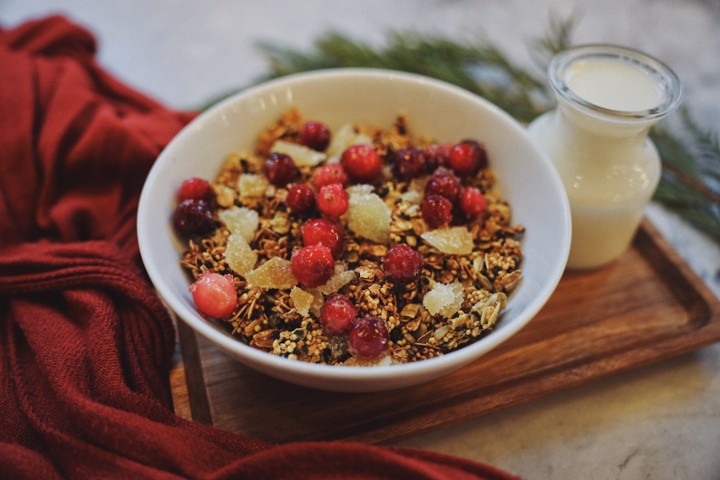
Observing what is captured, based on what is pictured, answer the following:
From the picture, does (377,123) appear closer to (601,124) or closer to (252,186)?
Answer: (252,186)

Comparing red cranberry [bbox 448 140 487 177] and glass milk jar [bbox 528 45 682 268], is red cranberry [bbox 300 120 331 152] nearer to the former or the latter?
red cranberry [bbox 448 140 487 177]

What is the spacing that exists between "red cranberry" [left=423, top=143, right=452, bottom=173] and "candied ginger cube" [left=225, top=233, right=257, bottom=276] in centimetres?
30

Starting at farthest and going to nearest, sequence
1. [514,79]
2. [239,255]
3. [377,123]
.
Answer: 1. [514,79]
2. [377,123]
3. [239,255]

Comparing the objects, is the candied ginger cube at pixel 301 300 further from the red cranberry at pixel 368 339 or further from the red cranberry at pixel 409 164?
the red cranberry at pixel 409 164

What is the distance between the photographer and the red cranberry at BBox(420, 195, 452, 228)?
0.85 metres

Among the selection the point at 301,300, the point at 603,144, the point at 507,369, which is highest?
the point at 603,144

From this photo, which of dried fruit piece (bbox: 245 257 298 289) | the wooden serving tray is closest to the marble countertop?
the wooden serving tray

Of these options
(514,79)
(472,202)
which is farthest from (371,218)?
(514,79)

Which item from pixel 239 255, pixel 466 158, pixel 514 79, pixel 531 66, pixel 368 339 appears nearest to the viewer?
pixel 368 339

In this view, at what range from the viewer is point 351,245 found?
0.85 metres

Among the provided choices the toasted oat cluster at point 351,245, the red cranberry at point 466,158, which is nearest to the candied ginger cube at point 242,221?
the toasted oat cluster at point 351,245

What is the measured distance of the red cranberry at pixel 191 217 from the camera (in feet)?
2.79

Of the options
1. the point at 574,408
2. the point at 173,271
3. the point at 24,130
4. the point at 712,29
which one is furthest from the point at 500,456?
the point at 712,29

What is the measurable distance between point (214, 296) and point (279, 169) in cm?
25
